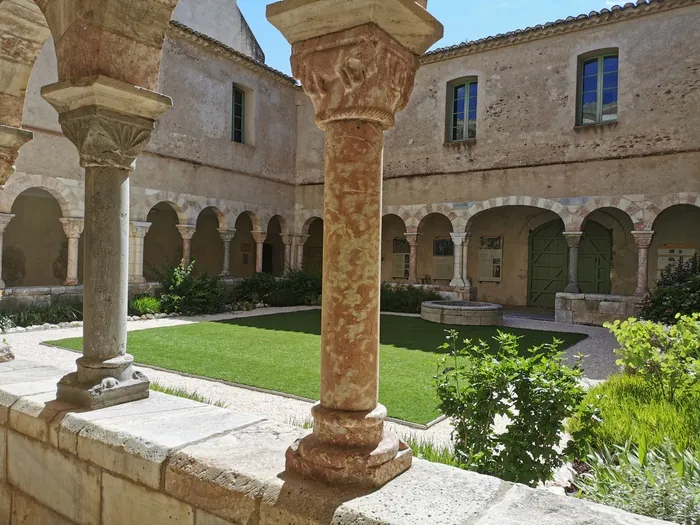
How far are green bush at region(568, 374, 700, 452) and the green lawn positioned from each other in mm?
1356

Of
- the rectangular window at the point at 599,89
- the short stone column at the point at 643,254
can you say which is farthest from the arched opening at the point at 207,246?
the short stone column at the point at 643,254

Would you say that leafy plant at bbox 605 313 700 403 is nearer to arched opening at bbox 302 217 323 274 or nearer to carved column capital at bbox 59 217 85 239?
carved column capital at bbox 59 217 85 239

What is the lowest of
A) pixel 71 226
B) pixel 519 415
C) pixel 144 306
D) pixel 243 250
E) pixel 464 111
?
pixel 144 306

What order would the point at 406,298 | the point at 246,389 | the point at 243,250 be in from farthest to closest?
1. the point at 243,250
2. the point at 406,298
3. the point at 246,389

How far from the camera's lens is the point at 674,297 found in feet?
30.2

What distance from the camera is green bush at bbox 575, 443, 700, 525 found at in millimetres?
2143

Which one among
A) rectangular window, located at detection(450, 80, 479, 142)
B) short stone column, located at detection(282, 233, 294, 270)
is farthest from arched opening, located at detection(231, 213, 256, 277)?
rectangular window, located at detection(450, 80, 479, 142)

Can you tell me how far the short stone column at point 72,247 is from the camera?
11055 millimetres

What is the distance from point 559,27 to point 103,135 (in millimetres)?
12326

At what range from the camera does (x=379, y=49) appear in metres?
2.04

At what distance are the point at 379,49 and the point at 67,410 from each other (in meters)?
2.37

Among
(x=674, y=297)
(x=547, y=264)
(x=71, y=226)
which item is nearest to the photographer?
(x=674, y=297)

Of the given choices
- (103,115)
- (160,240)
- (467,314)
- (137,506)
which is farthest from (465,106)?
(137,506)

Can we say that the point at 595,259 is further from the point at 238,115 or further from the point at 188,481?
the point at 188,481
